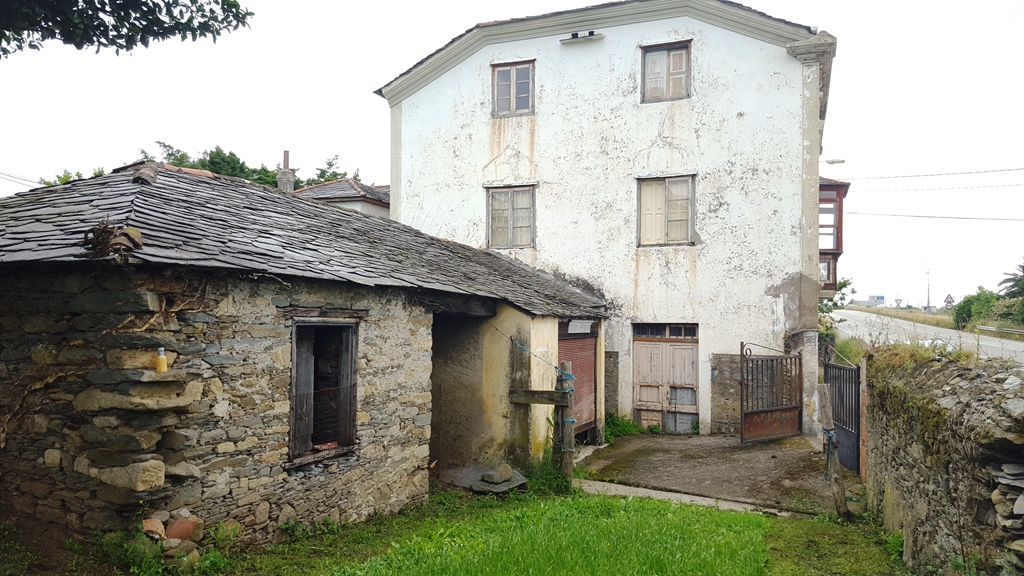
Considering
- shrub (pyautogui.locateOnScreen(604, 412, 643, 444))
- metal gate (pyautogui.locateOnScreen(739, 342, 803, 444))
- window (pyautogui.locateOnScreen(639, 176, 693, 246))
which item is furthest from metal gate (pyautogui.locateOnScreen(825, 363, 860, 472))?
window (pyautogui.locateOnScreen(639, 176, 693, 246))

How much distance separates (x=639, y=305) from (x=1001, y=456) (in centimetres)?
1088

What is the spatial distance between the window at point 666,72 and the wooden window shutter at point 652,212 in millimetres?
1855

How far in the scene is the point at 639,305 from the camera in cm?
1480

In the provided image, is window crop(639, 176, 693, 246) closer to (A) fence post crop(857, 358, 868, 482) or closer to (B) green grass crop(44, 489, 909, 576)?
(A) fence post crop(857, 358, 868, 482)

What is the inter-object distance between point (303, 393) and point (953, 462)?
19.0ft

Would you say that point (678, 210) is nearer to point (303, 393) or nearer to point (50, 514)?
point (303, 393)

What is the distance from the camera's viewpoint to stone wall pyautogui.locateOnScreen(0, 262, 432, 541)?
5.60 metres

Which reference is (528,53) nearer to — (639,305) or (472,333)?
(639,305)

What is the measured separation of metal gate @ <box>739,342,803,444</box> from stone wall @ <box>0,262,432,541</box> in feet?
27.4

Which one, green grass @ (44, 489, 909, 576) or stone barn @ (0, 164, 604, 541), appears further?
green grass @ (44, 489, 909, 576)

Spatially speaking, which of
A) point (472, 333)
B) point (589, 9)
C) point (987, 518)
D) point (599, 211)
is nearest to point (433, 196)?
point (599, 211)

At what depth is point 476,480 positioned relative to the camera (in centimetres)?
951

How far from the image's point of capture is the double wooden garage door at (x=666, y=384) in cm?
1450

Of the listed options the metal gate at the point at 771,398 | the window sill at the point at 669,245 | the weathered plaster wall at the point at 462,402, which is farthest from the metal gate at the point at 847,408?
the weathered plaster wall at the point at 462,402
